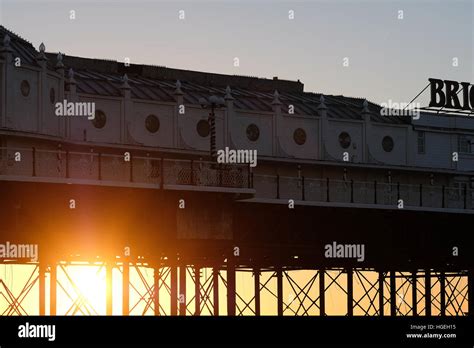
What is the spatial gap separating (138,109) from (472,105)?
95.3 feet

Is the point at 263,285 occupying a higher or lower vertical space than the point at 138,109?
lower

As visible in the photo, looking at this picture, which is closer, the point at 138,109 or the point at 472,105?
the point at 138,109

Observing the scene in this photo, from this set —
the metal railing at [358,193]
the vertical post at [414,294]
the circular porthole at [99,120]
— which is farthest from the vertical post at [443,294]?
the circular porthole at [99,120]

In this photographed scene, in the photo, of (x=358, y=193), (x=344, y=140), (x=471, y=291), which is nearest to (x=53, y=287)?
(x=358, y=193)

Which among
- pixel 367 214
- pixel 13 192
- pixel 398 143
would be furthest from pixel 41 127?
pixel 398 143

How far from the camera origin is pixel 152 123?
13025 cm

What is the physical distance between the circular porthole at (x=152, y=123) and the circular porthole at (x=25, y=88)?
1535 cm

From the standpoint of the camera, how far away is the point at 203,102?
105 m

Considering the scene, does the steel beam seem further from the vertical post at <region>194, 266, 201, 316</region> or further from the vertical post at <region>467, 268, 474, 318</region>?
the vertical post at <region>467, 268, 474, 318</region>

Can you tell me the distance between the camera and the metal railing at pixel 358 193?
11906 cm

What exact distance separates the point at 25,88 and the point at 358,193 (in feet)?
76.6

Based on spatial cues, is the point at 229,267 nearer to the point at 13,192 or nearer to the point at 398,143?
the point at 13,192

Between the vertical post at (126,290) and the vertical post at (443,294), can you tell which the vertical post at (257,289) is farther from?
the vertical post at (126,290)
